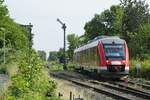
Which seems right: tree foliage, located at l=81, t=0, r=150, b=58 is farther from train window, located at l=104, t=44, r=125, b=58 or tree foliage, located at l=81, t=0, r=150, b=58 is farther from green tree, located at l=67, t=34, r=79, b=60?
train window, located at l=104, t=44, r=125, b=58

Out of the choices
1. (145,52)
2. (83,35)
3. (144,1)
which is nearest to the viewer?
(145,52)

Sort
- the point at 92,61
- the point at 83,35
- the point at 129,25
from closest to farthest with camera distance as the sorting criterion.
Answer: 1. the point at 92,61
2. the point at 129,25
3. the point at 83,35

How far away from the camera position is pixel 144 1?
10731cm

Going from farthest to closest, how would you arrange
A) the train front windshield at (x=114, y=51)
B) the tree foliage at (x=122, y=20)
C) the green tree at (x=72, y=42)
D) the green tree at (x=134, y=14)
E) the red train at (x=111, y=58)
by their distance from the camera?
1. the green tree at (x=72, y=42)
2. the green tree at (x=134, y=14)
3. the tree foliage at (x=122, y=20)
4. the train front windshield at (x=114, y=51)
5. the red train at (x=111, y=58)

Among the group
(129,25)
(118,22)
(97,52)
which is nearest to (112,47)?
(97,52)

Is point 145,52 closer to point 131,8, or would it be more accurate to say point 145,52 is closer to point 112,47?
point 112,47

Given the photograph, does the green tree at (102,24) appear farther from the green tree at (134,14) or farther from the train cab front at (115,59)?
the train cab front at (115,59)

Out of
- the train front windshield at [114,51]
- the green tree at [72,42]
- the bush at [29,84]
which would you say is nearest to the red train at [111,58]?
the train front windshield at [114,51]

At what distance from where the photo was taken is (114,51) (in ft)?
129

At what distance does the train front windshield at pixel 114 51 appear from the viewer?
38969 millimetres

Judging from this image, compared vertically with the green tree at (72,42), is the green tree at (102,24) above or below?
above

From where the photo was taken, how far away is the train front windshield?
3897 centimetres

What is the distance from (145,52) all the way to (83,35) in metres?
54.7

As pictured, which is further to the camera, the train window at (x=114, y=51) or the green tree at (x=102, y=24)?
the green tree at (x=102, y=24)
